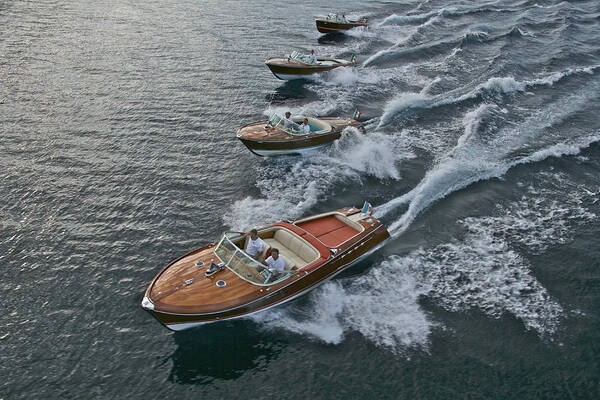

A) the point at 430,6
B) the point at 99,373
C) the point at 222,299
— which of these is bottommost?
the point at 99,373

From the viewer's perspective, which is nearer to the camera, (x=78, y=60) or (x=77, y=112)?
(x=77, y=112)

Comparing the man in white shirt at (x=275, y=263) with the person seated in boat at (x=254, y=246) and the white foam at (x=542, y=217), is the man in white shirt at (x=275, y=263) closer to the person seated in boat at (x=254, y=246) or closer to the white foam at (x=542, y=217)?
the person seated in boat at (x=254, y=246)

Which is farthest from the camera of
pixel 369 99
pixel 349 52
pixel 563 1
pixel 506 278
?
pixel 563 1

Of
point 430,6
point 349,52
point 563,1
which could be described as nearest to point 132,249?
point 349,52

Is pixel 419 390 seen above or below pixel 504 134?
below

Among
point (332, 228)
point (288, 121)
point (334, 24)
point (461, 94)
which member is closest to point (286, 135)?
point (288, 121)

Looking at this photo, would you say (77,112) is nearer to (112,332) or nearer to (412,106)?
(112,332)

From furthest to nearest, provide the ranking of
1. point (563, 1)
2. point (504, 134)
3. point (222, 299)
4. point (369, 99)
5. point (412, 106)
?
1. point (563, 1)
2. point (369, 99)
3. point (412, 106)
4. point (504, 134)
5. point (222, 299)

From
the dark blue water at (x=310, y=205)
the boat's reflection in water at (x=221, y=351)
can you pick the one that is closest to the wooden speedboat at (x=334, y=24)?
the dark blue water at (x=310, y=205)

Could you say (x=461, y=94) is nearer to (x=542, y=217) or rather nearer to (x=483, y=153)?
(x=483, y=153)
